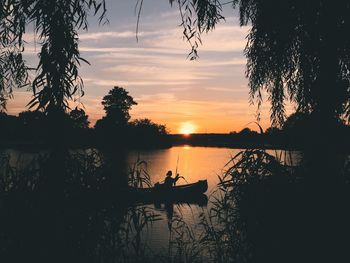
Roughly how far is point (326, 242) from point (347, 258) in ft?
0.83

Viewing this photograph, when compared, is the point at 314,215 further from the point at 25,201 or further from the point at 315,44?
the point at 25,201

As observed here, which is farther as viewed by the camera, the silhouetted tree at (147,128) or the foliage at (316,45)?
the silhouetted tree at (147,128)

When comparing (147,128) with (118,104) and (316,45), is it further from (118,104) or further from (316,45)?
(316,45)

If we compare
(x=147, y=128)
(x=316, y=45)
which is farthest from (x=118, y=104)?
(x=316, y=45)

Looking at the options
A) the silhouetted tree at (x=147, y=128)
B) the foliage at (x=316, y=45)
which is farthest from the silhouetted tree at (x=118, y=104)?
the foliage at (x=316, y=45)

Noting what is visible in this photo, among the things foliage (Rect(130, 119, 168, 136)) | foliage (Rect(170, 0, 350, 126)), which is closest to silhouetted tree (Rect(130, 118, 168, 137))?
foliage (Rect(130, 119, 168, 136))

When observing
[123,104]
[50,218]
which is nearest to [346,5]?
[50,218]

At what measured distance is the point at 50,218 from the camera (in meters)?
4.75

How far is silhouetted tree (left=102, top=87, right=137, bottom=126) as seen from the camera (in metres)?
71.8

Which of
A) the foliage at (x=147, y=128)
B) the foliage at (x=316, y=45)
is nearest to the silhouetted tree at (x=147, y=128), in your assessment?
the foliage at (x=147, y=128)

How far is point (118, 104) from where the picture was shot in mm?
74438

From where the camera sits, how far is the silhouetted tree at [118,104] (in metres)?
71.8

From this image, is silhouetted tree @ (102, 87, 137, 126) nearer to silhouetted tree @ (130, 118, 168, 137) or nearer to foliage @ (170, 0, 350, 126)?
silhouetted tree @ (130, 118, 168, 137)

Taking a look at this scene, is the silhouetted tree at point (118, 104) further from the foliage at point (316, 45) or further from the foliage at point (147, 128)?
the foliage at point (316, 45)
